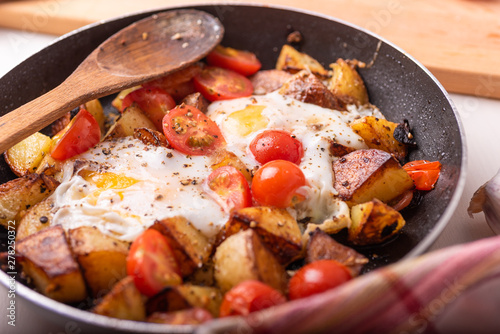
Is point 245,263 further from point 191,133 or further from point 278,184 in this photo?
point 191,133

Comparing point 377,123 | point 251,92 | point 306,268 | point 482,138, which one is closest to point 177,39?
point 251,92

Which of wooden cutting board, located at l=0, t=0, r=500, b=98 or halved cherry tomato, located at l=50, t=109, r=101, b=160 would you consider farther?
wooden cutting board, located at l=0, t=0, r=500, b=98

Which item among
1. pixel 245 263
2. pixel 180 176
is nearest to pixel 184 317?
pixel 245 263

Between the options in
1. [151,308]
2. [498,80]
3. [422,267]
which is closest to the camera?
[422,267]

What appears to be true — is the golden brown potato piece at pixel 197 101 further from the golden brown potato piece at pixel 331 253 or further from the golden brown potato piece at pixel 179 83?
the golden brown potato piece at pixel 331 253

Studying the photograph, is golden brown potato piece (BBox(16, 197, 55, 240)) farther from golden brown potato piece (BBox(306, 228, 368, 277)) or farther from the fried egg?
golden brown potato piece (BBox(306, 228, 368, 277))

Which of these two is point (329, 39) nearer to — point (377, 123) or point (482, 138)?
point (377, 123)

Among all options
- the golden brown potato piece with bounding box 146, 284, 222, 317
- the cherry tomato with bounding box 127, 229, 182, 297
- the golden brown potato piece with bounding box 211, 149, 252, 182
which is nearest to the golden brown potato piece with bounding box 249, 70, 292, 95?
the golden brown potato piece with bounding box 211, 149, 252, 182
